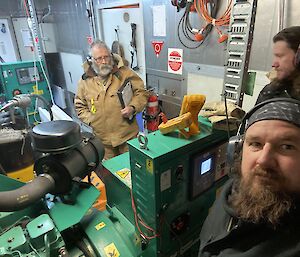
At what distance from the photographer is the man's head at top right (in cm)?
147

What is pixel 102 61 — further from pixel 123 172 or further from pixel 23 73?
pixel 23 73

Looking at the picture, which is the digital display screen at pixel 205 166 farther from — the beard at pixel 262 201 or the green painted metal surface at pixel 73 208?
the green painted metal surface at pixel 73 208

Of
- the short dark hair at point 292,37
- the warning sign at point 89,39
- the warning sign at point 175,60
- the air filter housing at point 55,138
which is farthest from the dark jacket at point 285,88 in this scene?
the warning sign at point 89,39

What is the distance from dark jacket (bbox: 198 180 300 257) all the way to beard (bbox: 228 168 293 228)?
2cm

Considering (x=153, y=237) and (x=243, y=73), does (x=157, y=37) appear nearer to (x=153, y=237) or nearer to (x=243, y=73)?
(x=243, y=73)

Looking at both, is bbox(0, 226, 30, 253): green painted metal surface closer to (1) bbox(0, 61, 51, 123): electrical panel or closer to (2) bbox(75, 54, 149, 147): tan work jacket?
(2) bbox(75, 54, 149, 147): tan work jacket

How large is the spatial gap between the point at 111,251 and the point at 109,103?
160cm

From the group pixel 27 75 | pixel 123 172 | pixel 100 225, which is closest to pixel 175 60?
pixel 123 172

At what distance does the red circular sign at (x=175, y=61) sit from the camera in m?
2.81

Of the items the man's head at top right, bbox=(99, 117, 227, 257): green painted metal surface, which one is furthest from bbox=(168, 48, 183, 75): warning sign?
bbox=(99, 117, 227, 257): green painted metal surface

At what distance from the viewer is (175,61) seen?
287 centimetres

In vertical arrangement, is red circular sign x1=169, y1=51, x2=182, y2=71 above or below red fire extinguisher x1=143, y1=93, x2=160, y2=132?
above

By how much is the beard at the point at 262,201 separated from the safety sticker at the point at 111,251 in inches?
23.7

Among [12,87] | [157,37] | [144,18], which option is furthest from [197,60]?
[12,87]
